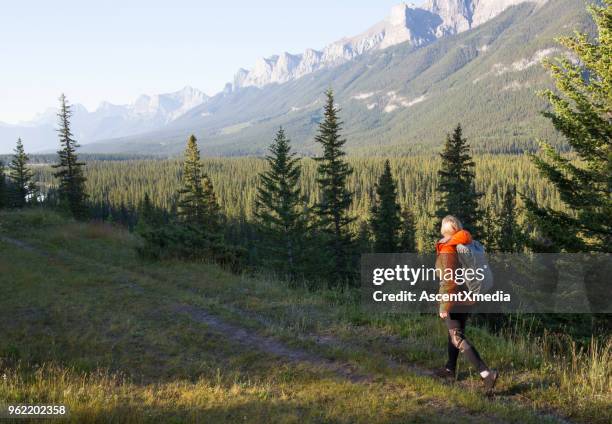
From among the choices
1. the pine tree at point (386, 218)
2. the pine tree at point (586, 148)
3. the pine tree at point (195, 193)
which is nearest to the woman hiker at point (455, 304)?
the pine tree at point (586, 148)

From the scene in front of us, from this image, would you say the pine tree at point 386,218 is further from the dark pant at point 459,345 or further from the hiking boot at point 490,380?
the hiking boot at point 490,380

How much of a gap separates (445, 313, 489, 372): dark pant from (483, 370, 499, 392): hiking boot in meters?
0.11

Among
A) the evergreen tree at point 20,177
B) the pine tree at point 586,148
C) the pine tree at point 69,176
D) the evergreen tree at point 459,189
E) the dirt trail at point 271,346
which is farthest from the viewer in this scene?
the evergreen tree at point 20,177

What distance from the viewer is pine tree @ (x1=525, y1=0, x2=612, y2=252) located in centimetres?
1127

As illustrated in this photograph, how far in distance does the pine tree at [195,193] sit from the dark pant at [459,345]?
31.7 m

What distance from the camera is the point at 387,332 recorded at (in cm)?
888

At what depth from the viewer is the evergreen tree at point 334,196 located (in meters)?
32.4

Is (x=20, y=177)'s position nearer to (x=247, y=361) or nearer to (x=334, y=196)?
(x=334, y=196)

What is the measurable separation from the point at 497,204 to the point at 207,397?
114 meters

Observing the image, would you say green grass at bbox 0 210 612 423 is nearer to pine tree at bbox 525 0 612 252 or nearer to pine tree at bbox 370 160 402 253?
pine tree at bbox 525 0 612 252

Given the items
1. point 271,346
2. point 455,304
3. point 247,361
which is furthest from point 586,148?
point 247,361

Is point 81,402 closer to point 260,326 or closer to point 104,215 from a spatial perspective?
point 260,326

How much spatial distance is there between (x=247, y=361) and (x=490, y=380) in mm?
3989

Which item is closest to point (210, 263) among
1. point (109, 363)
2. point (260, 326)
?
point (260, 326)
